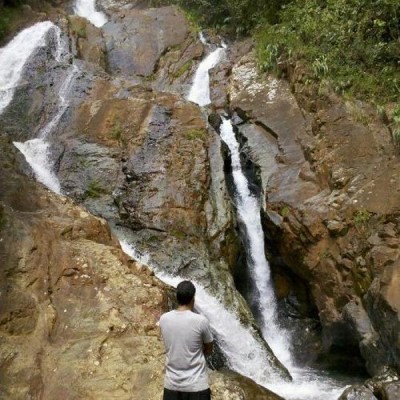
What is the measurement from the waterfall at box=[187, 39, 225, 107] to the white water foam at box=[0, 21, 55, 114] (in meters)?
6.99

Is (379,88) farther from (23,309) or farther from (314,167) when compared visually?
(23,309)

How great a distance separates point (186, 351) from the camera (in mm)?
3924

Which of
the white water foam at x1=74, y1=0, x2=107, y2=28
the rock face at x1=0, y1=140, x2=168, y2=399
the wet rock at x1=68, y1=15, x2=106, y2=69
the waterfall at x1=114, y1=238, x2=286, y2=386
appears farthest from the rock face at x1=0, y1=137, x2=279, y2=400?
the white water foam at x1=74, y1=0, x2=107, y2=28

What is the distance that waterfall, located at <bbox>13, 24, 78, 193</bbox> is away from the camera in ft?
42.9

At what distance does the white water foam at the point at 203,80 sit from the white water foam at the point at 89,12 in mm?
9275

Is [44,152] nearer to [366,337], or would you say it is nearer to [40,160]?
[40,160]

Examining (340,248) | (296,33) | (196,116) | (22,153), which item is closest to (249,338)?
(340,248)

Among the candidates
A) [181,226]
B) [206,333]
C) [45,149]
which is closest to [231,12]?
[45,149]

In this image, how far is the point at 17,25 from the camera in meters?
22.0

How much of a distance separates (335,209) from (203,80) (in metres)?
10.8

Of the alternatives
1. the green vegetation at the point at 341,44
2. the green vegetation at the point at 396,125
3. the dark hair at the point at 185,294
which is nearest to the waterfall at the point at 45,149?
the green vegetation at the point at 341,44

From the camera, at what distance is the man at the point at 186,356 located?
3924mm

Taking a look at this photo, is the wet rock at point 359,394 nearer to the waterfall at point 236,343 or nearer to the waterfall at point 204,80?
the waterfall at point 236,343

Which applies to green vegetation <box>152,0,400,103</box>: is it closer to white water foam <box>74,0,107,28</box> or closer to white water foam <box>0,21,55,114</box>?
white water foam <box>0,21,55,114</box>
